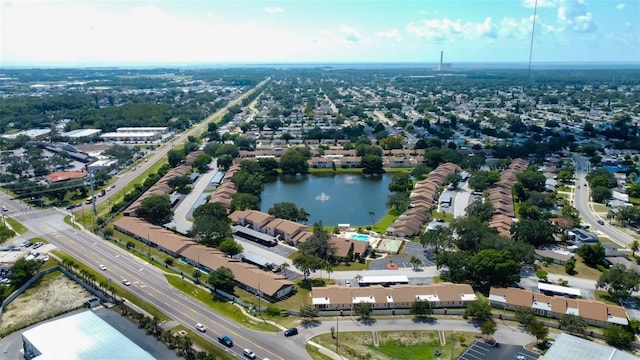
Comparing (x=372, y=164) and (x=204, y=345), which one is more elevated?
(x=372, y=164)

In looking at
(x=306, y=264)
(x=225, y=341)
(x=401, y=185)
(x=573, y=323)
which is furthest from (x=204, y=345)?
(x=401, y=185)

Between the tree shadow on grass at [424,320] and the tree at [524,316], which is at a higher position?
the tree at [524,316]

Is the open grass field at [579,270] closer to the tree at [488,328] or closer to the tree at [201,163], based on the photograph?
the tree at [488,328]

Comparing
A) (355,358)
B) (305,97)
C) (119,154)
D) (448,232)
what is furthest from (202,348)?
(305,97)

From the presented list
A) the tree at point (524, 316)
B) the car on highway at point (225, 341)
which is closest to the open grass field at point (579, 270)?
the tree at point (524, 316)

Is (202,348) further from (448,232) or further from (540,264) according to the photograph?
(540,264)

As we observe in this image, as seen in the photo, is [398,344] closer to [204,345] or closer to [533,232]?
[204,345]
